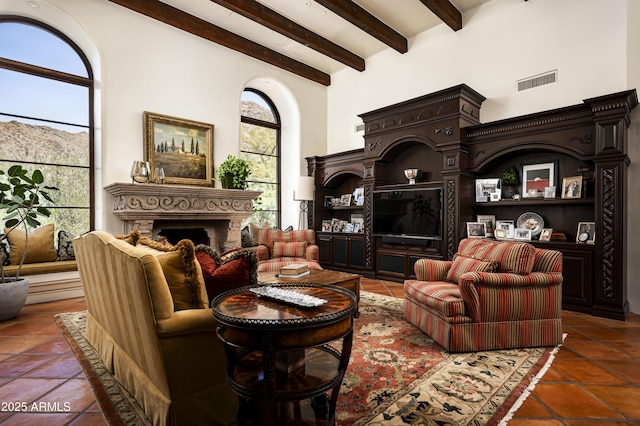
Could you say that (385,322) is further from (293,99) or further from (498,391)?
(293,99)

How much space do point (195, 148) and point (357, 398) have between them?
4.71 meters

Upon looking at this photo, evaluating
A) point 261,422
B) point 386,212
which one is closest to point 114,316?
point 261,422

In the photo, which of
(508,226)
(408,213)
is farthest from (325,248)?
(508,226)

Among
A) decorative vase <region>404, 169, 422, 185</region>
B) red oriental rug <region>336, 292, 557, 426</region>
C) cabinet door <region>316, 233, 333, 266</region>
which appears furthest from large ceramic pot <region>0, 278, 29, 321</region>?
decorative vase <region>404, 169, 422, 185</region>

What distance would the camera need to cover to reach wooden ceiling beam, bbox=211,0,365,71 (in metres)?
4.71

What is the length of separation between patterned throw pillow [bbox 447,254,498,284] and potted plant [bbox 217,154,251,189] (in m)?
3.58

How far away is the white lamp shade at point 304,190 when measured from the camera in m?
6.40

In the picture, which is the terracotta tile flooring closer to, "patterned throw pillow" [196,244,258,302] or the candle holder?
"patterned throw pillow" [196,244,258,302]

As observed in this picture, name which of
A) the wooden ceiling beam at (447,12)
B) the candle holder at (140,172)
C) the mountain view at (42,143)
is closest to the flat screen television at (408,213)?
the wooden ceiling beam at (447,12)

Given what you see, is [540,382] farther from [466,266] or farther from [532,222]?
[532,222]

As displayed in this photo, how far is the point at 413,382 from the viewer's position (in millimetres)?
2098

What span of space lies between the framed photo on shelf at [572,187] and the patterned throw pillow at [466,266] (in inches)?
69.2

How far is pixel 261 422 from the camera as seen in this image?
1580 mm

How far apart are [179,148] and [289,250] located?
2399 mm
